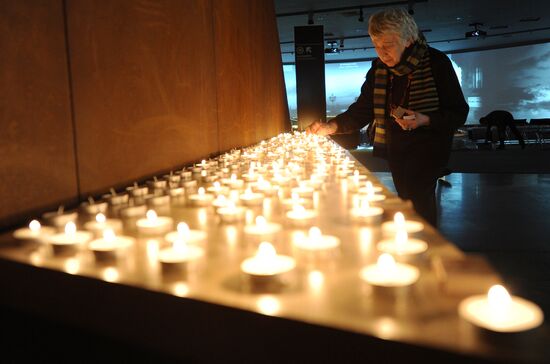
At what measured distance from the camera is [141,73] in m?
1.92

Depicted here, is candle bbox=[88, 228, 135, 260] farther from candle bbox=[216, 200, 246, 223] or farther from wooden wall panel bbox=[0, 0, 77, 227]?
wooden wall panel bbox=[0, 0, 77, 227]

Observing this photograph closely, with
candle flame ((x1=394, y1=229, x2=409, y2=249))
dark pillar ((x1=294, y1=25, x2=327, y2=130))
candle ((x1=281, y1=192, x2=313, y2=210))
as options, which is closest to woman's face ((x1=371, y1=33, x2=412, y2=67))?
candle ((x1=281, y1=192, x2=313, y2=210))

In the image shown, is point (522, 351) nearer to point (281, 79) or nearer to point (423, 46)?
point (423, 46)

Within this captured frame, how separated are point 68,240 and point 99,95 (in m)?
0.82

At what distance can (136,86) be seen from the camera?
6.14ft

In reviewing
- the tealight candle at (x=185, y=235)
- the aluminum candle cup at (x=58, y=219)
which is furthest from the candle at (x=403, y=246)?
the aluminum candle cup at (x=58, y=219)

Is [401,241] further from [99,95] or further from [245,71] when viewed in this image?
[245,71]

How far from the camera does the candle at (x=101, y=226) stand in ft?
3.42

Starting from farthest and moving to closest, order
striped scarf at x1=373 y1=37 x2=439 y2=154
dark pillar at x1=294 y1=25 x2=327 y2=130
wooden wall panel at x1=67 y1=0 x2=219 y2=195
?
1. dark pillar at x1=294 y1=25 x2=327 y2=130
2. striped scarf at x1=373 y1=37 x2=439 y2=154
3. wooden wall panel at x1=67 y1=0 x2=219 y2=195

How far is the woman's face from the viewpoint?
2080 millimetres

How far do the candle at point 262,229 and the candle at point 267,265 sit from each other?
23cm

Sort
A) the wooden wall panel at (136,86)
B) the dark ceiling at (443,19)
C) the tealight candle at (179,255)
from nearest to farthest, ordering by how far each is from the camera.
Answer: the tealight candle at (179,255), the wooden wall panel at (136,86), the dark ceiling at (443,19)

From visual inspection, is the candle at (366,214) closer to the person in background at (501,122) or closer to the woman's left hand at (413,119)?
the woman's left hand at (413,119)

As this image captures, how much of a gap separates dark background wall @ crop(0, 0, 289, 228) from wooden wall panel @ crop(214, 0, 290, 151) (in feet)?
0.41
